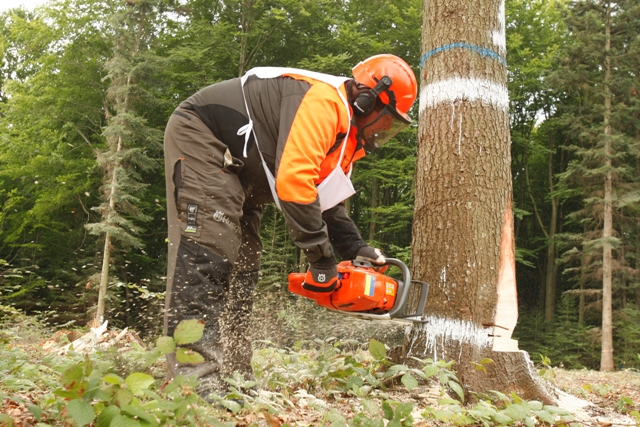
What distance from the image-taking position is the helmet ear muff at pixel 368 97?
3.11m

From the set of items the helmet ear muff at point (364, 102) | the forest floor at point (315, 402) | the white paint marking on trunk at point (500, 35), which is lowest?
the forest floor at point (315, 402)

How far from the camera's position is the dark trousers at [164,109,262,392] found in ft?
9.18

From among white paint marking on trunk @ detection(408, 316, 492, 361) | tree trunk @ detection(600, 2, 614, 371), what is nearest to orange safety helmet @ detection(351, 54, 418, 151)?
white paint marking on trunk @ detection(408, 316, 492, 361)

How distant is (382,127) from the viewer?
3.34 m

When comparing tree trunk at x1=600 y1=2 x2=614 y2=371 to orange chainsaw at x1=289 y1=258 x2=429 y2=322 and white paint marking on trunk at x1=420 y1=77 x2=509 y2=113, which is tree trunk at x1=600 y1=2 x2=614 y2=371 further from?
orange chainsaw at x1=289 y1=258 x2=429 y2=322

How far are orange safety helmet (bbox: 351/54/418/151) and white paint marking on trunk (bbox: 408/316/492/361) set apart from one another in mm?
1258

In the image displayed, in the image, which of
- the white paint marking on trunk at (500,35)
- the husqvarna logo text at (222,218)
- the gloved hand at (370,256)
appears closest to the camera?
the husqvarna logo text at (222,218)

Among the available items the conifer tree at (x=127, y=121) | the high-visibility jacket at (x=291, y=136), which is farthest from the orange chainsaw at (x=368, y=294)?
the conifer tree at (x=127, y=121)

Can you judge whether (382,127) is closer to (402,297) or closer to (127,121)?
(402,297)

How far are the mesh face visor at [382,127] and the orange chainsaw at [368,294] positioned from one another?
78 cm

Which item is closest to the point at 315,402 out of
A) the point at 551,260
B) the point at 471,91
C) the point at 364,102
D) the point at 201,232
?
the point at 201,232

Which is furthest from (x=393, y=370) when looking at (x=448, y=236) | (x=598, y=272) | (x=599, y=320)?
(x=599, y=320)

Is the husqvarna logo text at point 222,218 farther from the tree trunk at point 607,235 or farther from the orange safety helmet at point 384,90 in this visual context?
the tree trunk at point 607,235

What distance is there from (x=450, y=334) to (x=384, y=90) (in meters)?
1.52
